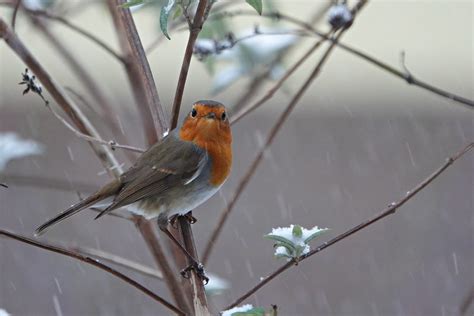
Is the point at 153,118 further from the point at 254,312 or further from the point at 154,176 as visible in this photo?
the point at 254,312

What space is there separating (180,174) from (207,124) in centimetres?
19

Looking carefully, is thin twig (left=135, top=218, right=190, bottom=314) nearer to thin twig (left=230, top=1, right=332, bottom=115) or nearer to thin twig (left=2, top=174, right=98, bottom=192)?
thin twig (left=2, top=174, right=98, bottom=192)

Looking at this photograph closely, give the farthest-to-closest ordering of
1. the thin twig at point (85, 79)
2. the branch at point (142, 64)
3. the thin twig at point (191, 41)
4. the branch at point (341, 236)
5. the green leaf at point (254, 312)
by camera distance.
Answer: the thin twig at point (85, 79) → the branch at point (142, 64) → the thin twig at point (191, 41) → the branch at point (341, 236) → the green leaf at point (254, 312)

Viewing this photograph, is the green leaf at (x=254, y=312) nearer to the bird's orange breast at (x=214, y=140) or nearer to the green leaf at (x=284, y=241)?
the green leaf at (x=284, y=241)

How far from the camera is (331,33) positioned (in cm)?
223

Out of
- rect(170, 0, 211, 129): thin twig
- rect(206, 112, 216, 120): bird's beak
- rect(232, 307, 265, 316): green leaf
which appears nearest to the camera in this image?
rect(232, 307, 265, 316): green leaf

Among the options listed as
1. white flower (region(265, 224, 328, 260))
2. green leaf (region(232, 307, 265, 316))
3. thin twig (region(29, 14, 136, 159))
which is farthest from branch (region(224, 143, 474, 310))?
thin twig (region(29, 14, 136, 159))

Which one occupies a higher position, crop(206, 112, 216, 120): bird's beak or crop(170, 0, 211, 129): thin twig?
crop(206, 112, 216, 120): bird's beak

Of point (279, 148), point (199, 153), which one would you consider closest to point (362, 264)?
point (279, 148)

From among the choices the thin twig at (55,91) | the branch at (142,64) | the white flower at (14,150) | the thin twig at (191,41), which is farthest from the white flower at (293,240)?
the white flower at (14,150)

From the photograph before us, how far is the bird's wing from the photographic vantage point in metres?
2.49

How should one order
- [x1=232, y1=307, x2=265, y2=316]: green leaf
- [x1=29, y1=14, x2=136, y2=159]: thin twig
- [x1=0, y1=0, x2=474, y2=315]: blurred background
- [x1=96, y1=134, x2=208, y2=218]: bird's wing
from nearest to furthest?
[x1=232, y1=307, x2=265, y2=316]: green leaf, [x1=96, y1=134, x2=208, y2=218]: bird's wing, [x1=29, y1=14, x2=136, y2=159]: thin twig, [x1=0, y1=0, x2=474, y2=315]: blurred background

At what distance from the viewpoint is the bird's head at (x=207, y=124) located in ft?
8.48

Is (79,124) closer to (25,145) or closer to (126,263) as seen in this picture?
(25,145)
